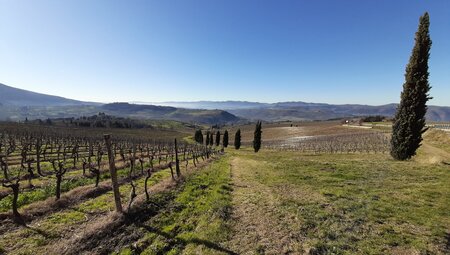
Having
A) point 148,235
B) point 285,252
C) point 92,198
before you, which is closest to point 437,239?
point 285,252

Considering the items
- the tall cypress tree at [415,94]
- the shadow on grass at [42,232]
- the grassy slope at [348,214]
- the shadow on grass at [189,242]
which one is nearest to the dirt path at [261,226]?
the grassy slope at [348,214]

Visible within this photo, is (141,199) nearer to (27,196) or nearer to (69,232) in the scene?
(69,232)

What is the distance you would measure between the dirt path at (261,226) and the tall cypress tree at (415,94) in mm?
23752

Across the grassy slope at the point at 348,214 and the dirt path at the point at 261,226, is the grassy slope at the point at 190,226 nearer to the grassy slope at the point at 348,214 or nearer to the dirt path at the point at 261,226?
the dirt path at the point at 261,226

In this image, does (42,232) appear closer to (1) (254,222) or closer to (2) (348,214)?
(1) (254,222)

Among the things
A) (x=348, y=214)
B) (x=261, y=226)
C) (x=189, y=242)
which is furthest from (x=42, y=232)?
(x=348, y=214)

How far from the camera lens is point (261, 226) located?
14070mm

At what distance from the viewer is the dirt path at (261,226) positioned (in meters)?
11.7

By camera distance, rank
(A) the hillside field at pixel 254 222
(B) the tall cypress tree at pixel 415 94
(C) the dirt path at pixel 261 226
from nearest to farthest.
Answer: (A) the hillside field at pixel 254 222 < (C) the dirt path at pixel 261 226 < (B) the tall cypress tree at pixel 415 94

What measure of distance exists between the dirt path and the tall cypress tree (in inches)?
935

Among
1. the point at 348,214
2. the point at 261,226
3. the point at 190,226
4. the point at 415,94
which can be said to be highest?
the point at 415,94

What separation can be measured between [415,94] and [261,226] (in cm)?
3076

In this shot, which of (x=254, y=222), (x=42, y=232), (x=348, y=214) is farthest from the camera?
(x=348, y=214)

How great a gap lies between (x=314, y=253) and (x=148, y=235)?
7.98m
